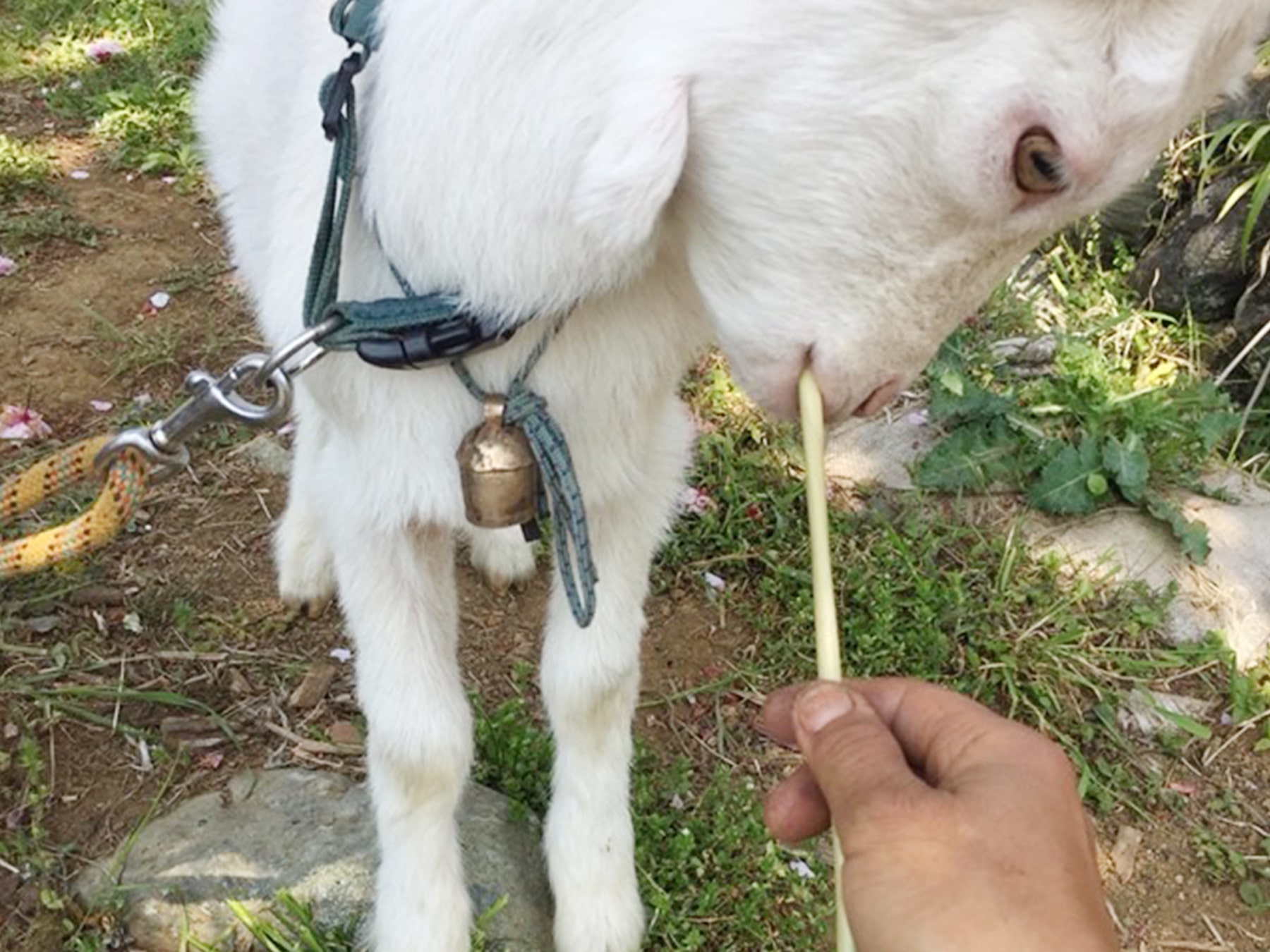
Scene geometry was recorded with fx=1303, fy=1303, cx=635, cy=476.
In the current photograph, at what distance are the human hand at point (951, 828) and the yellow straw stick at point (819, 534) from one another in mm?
123

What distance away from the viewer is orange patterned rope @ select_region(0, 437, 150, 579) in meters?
1.96

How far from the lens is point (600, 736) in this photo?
7.88ft

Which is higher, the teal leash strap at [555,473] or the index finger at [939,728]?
the index finger at [939,728]

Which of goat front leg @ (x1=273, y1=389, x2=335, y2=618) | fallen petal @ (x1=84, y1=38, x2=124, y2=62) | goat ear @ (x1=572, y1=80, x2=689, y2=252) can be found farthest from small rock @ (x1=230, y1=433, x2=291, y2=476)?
fallen petal @ (x1=84, y1=38, x2=124, y2=62)

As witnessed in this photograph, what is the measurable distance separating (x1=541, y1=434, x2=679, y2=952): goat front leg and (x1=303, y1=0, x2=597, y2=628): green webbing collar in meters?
0.49

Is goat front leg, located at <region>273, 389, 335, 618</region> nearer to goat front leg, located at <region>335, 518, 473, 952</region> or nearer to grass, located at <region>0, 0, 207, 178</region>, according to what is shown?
goat front leg, located at <region>335, 518, 473, 952</region>

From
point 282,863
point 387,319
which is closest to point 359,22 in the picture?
point 387,319

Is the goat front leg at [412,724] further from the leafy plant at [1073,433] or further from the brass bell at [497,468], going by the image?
the leafy plant at [1073,433]

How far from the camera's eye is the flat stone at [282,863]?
2.36 metres

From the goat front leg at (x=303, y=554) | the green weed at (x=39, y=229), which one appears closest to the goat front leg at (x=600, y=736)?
the goat front leg at (x=303, y=554)

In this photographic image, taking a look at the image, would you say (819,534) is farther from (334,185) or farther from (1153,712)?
(1153,712)

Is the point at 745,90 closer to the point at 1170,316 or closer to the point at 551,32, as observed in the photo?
the point at 551,32

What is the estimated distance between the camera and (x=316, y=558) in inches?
119

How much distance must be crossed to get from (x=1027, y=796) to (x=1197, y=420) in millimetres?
2898
